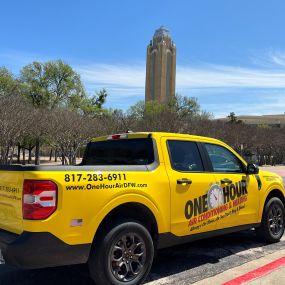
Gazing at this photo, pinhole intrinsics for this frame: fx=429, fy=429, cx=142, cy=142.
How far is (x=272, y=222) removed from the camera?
7.12 meters

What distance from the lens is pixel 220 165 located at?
629cm

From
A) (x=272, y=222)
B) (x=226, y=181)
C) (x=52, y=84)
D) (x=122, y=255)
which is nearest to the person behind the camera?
(x=122, y=255)

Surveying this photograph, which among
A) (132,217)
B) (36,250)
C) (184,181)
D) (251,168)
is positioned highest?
(251,168)

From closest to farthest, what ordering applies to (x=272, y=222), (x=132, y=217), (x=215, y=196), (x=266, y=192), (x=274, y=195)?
1. (x=132, y=217)
2. (x=215, y=196)
3. (x=266, y=192)
4. (x=272, y=222)
5. (x=274, y=195)

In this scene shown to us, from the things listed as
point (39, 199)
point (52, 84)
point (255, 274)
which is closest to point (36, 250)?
point (39, 199)

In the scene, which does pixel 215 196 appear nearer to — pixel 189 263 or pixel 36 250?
pixel 189 263

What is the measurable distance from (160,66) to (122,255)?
12864cm

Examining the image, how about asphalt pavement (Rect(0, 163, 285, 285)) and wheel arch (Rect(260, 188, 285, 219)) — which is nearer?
asphalt pavement (Rect(0, 163, 285, 285))

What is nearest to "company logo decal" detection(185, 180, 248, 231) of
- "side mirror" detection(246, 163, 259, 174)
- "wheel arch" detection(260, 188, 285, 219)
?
"side mirror" detection(246, 163, 259, 174)

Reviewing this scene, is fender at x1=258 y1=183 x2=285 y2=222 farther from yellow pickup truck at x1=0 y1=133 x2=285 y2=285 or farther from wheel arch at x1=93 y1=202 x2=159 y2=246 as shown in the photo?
wheel arch at x1=93 y1=202 x2=159 y2=246

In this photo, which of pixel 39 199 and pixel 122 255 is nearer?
pixel 39 199

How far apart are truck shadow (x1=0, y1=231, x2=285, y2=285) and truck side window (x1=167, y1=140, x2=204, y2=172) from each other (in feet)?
4.27

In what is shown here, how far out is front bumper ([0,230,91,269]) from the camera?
4.05 metres

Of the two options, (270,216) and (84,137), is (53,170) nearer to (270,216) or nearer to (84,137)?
(270,216)
